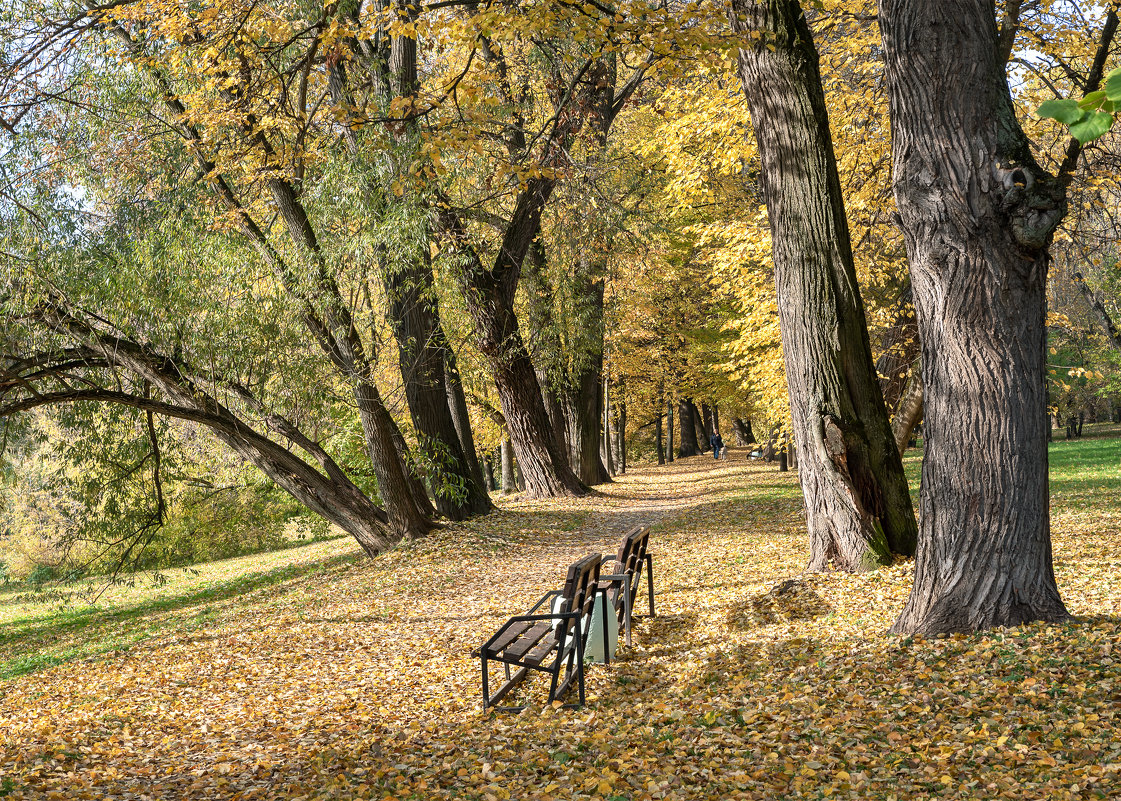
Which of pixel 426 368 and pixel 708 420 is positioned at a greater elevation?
pixel 426 368

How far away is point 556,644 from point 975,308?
3422 mm

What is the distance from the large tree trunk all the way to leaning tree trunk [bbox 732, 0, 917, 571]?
20.8ft

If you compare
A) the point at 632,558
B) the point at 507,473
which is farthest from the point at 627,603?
the point at 507,473

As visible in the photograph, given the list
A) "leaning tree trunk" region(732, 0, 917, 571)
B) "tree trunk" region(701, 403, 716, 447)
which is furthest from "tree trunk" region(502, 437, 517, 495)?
"tree trunk" region(701, 403, 716, 447)

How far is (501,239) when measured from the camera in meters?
16.8

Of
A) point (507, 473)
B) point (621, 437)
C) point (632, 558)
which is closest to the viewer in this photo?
point (632, 558)

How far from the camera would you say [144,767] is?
196 inches

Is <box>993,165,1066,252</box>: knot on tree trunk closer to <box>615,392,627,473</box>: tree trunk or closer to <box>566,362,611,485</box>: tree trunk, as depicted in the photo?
<box>566,362,611,485</box>: tree trunk

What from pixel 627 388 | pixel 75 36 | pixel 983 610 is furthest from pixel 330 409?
pixel 627 388

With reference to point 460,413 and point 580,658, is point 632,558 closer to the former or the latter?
point 580,658

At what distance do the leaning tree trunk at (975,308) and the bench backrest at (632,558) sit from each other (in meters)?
2.45

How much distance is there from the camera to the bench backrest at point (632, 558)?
6.95 m

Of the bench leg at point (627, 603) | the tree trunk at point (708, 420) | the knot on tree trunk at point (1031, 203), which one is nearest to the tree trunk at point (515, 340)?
the bench leg at point (627, 603)

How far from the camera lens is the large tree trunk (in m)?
13.2
